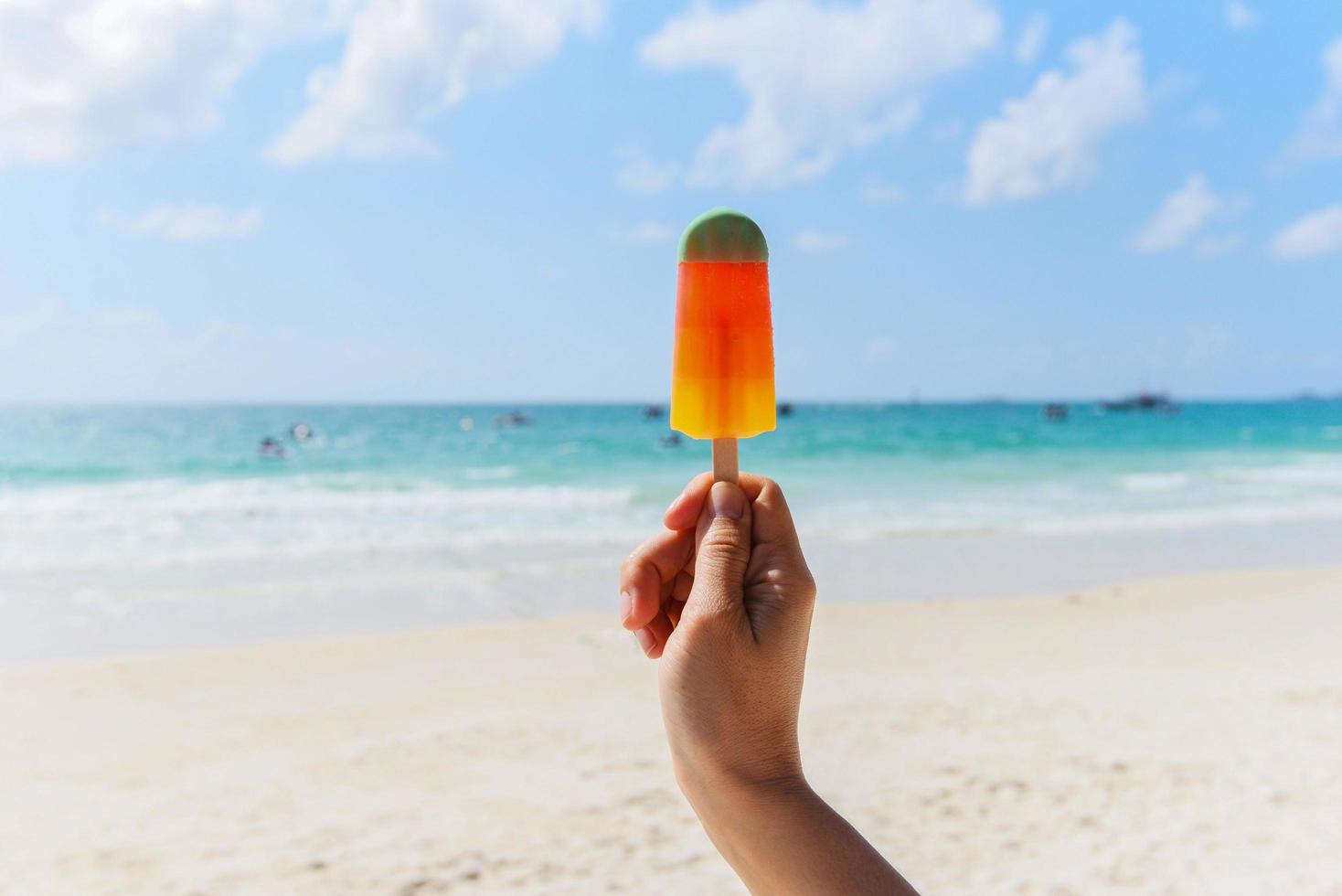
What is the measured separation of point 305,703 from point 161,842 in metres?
2.00

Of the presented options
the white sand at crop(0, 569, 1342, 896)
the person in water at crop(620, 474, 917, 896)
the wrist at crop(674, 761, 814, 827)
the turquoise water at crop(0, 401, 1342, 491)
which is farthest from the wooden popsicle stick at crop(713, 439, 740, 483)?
Result: the turquoise water at crop(0, 401, 1342, 491)

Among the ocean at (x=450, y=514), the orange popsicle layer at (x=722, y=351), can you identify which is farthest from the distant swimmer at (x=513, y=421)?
the orange popsicle layer at (x=722, y=351)

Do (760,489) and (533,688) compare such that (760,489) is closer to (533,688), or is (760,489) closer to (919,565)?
(533,688)

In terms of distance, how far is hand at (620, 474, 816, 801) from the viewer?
1356 mm

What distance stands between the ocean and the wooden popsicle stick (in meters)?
7.78

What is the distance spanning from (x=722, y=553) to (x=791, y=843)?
1.23 ft

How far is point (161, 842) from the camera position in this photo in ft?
15.2

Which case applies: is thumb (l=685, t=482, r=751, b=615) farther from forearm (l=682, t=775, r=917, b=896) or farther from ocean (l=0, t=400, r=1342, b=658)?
ocean (l=0, t=400, r=1342, b=658)

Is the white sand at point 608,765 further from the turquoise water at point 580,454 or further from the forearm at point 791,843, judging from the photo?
the turquoise water at point 580,454

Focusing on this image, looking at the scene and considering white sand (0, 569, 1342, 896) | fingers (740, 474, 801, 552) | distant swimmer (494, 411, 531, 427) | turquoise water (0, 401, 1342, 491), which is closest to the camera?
fingers (740, 474, 801, 552)

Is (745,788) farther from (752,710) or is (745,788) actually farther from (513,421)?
(513,421)

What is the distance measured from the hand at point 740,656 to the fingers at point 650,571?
14cm

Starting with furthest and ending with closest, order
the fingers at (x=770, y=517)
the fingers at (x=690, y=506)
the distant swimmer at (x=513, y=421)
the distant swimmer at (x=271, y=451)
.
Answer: the distant swimmer at (x=513, y=421) → the distant swimmer at (x=271, y=451) → the fingers at (x=690, y=506) → the fingers at (x=770, y=517)

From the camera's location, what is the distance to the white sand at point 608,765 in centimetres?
430
